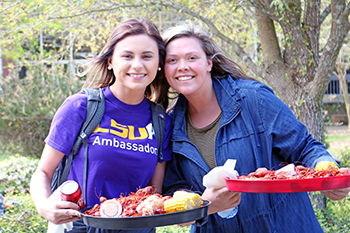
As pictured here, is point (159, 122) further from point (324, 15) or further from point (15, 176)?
point (15, 176)

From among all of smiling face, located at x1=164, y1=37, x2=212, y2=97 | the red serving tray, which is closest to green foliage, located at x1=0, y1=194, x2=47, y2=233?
smiling face, located at x1=164, y1=37, x2=212, y2=97

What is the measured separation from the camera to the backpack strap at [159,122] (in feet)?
8.37

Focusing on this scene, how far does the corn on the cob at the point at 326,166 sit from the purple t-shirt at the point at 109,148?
3.36 ft

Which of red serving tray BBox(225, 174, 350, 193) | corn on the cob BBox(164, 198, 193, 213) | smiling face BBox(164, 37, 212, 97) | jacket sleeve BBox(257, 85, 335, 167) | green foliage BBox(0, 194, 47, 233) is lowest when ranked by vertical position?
green foliage BBox(0, 194, 47, 233)

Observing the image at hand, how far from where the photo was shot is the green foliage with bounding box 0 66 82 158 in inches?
342

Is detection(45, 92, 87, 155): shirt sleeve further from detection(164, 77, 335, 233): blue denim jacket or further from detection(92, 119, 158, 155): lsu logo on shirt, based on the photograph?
detection(164, 77, 335, 233): blue denim jacket

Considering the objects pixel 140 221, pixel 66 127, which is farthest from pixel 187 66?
pixel 140 221

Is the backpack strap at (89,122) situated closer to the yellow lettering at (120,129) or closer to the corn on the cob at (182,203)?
the yellow lettering at (120,129)

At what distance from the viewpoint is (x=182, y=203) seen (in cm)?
194

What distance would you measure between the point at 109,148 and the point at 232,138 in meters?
0.81

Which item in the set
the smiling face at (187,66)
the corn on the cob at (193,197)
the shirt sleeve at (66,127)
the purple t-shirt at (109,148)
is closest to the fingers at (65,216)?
the purple t-shirt at (109,148)

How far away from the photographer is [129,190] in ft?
7.88

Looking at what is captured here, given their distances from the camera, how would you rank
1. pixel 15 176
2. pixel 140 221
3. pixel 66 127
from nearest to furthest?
pixel 140 221 < pixel 66 127 < pixel 15 176

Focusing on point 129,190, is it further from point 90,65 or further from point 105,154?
point 90,65
